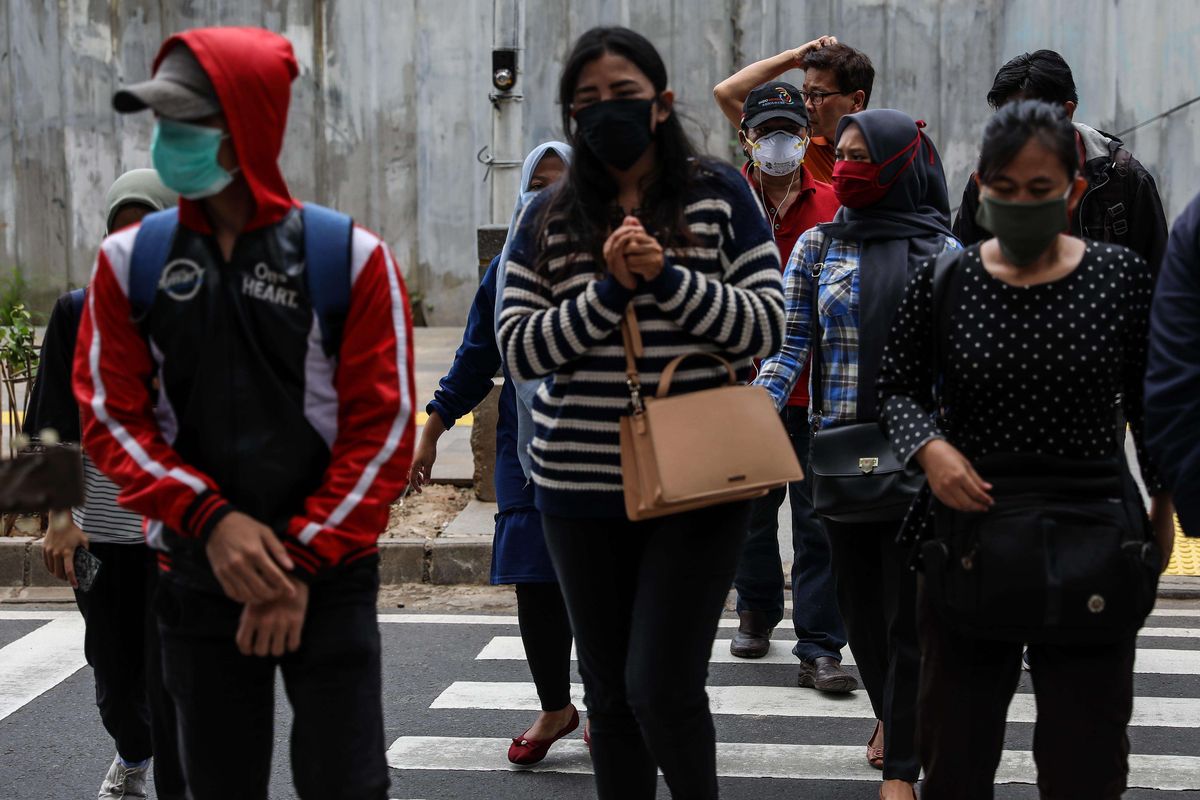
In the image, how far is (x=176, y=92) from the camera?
2760 millimetres

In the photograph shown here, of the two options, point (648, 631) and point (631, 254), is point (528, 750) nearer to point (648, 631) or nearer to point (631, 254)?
point (648, 631)

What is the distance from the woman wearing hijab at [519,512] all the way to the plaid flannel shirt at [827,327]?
0.75 meters

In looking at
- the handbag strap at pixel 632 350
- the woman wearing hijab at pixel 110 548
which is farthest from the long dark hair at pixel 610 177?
the woman wearing hijab at pixel 110 548

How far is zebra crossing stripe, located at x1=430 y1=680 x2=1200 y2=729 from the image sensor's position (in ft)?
16.8

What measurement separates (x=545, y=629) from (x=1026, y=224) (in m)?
2.11

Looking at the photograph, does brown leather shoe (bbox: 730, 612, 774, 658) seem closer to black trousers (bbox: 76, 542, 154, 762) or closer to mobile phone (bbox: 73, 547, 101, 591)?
black trousers (bbox: 76, 542, 154, 762)

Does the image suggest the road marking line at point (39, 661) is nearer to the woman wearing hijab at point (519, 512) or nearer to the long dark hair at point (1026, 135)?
the woman wearing hijab at point (519, 512)

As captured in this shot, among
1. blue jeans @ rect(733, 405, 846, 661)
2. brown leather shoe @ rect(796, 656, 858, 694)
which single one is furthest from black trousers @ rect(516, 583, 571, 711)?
brown leather shoe @ rect(796, 656, 858, 694)

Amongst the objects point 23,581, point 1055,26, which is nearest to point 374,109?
point 1055,26

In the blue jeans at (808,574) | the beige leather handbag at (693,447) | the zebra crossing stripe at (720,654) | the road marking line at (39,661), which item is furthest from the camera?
the zebra crossing stripe at (720,654)

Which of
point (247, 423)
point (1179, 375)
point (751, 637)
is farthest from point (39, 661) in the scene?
point (1179, 375)

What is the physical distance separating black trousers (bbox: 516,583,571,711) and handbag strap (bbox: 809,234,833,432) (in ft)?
3.08

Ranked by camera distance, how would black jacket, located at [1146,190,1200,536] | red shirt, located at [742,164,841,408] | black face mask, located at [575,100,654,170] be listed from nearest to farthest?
1. black jacket, located at [1146,190,1200,536]
2. black face mask, located at [575,100,654,170]
3. red shirt, located at [742,164,841,408]

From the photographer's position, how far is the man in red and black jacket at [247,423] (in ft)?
9.14
